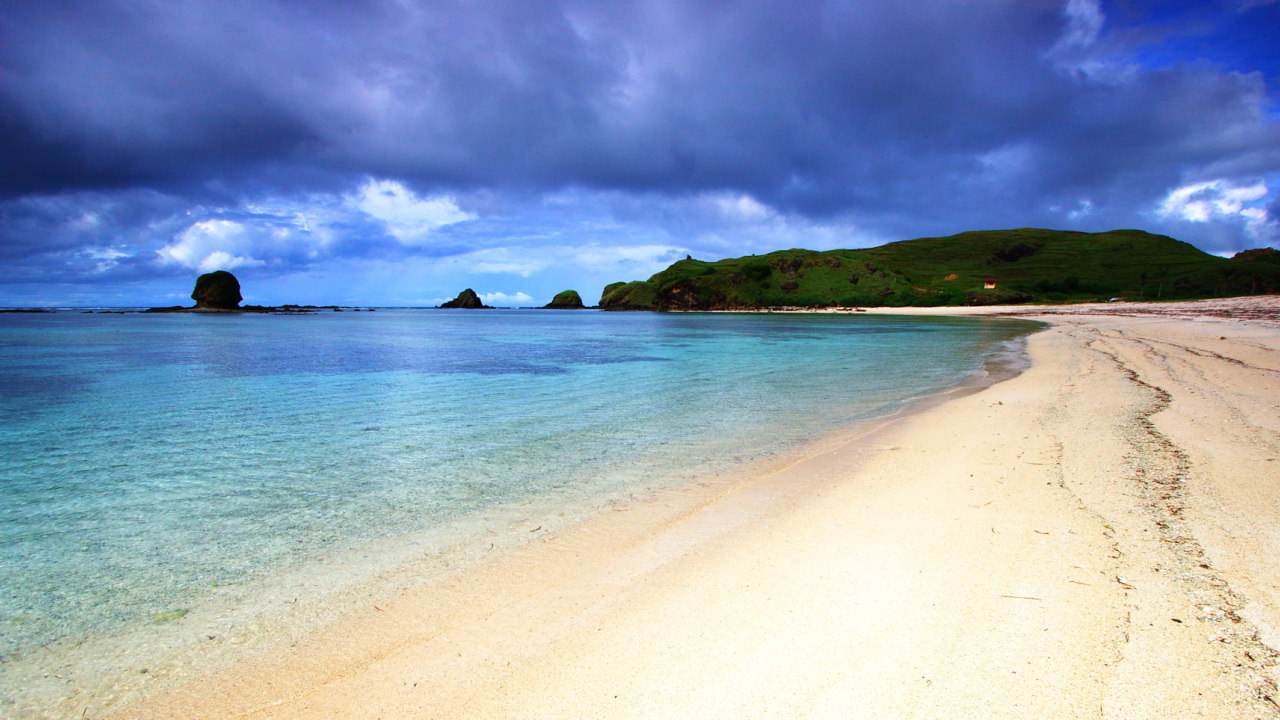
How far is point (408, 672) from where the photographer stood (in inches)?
132

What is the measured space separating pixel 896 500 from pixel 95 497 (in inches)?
382

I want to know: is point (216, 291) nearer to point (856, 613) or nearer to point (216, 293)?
point (216, 293)

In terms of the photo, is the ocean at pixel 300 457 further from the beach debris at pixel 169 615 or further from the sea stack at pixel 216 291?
the sea stack at pixel 216 291

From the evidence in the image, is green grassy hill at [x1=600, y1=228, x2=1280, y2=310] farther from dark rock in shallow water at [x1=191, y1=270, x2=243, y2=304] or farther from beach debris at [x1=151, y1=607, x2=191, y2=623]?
beach debris at [x1=151, y1=607, x2=191, y2=623]

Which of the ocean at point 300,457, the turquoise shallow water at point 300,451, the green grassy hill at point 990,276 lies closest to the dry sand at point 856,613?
the ocean at point 300,457

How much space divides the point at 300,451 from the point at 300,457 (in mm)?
477

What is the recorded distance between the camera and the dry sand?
2912 millimetres

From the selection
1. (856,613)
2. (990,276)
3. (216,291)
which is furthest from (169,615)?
(990,276)

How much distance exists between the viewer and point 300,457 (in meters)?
8.95

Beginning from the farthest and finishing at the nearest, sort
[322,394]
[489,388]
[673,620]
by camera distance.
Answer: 1. [489,388]
2. [322,394]
3. [673,620]

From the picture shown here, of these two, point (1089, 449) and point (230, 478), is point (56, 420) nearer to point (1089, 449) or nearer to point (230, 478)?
point (230, 478)

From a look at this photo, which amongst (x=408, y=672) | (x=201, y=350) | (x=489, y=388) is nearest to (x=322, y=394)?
(x=489, y=388)

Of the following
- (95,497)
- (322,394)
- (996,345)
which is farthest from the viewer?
(996,345)

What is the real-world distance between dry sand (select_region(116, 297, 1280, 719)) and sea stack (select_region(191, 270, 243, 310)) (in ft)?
562
